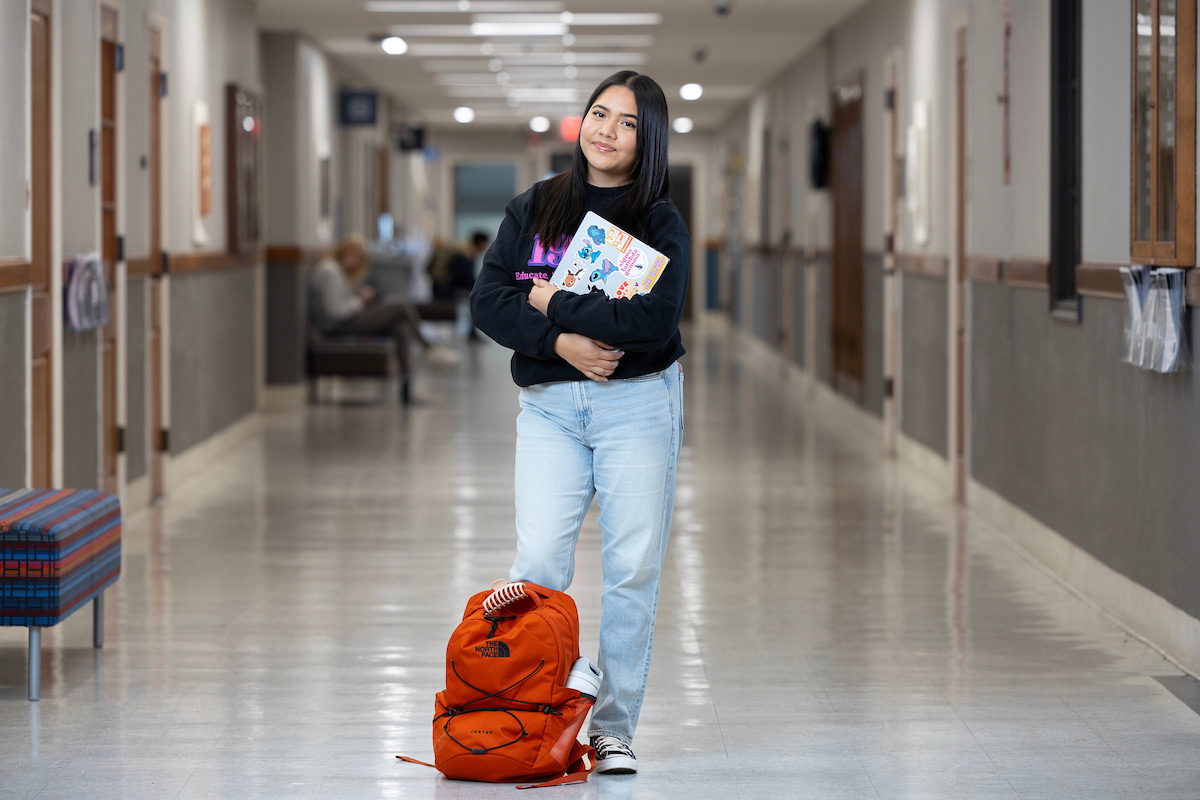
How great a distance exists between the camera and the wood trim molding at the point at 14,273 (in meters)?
4.52

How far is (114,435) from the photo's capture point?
20.2ft

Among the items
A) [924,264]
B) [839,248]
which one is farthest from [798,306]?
[924,264]

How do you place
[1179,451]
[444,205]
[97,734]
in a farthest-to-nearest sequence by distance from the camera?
[444,205] < [1179,451] < [97,734]

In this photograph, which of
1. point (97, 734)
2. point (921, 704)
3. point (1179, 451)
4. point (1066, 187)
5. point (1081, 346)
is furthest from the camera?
point (1066, 187)

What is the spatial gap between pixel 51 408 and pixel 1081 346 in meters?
3.48

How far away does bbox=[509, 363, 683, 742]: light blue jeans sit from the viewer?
289 centimetres

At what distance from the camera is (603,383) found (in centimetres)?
288

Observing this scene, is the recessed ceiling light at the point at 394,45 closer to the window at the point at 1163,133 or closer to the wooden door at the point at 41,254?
the wooden door at the point at 41,254

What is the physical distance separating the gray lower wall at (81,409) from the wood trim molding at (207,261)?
136 centimetres

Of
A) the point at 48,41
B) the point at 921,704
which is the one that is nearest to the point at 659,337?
the point at 921,704

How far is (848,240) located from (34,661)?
301 inches

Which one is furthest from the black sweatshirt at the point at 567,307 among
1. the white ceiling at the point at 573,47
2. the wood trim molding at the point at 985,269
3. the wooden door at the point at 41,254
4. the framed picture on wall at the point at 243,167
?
the white ceiling at the point at 573,47

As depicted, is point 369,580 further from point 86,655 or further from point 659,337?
point 659,337

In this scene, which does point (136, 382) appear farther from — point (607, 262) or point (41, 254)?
point (607, 262)
